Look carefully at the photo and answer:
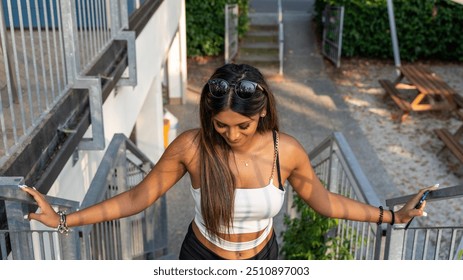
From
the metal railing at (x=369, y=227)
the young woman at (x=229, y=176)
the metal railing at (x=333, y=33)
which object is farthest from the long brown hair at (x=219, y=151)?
the metal railing at (x=333, y=33)

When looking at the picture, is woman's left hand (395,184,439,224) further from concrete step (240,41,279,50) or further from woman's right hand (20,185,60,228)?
concrete step (240,41,279,50)

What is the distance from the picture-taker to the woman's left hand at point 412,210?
7.94ft

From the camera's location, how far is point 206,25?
13.5m

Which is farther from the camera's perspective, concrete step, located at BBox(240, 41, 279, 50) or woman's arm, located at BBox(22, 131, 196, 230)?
concrete step, located at BBox(240, 41, 279, 50)

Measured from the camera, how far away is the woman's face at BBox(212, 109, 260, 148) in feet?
6.76

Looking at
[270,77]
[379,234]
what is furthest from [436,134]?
[379,234]

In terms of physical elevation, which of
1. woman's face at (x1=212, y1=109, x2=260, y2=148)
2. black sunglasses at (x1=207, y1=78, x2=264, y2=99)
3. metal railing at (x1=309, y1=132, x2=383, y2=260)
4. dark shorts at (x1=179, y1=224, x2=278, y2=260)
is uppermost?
black sunglasses at (x1=207, y1=78, x2=264, y2=99)

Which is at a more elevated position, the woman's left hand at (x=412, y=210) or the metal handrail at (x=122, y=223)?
the woman's left hand at (x=412, y=210)

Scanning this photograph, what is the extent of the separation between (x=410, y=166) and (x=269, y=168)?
713cm

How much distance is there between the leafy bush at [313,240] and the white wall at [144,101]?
1631 mm

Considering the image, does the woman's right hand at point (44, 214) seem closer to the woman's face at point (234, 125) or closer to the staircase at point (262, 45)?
the woman's face at point (234, 125)

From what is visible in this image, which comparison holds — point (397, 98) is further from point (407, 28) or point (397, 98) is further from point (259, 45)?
point (259, 45)

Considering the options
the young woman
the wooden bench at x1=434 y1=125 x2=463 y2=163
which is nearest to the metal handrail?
the young woman

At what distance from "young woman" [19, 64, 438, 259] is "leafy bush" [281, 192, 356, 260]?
1.85 meters
